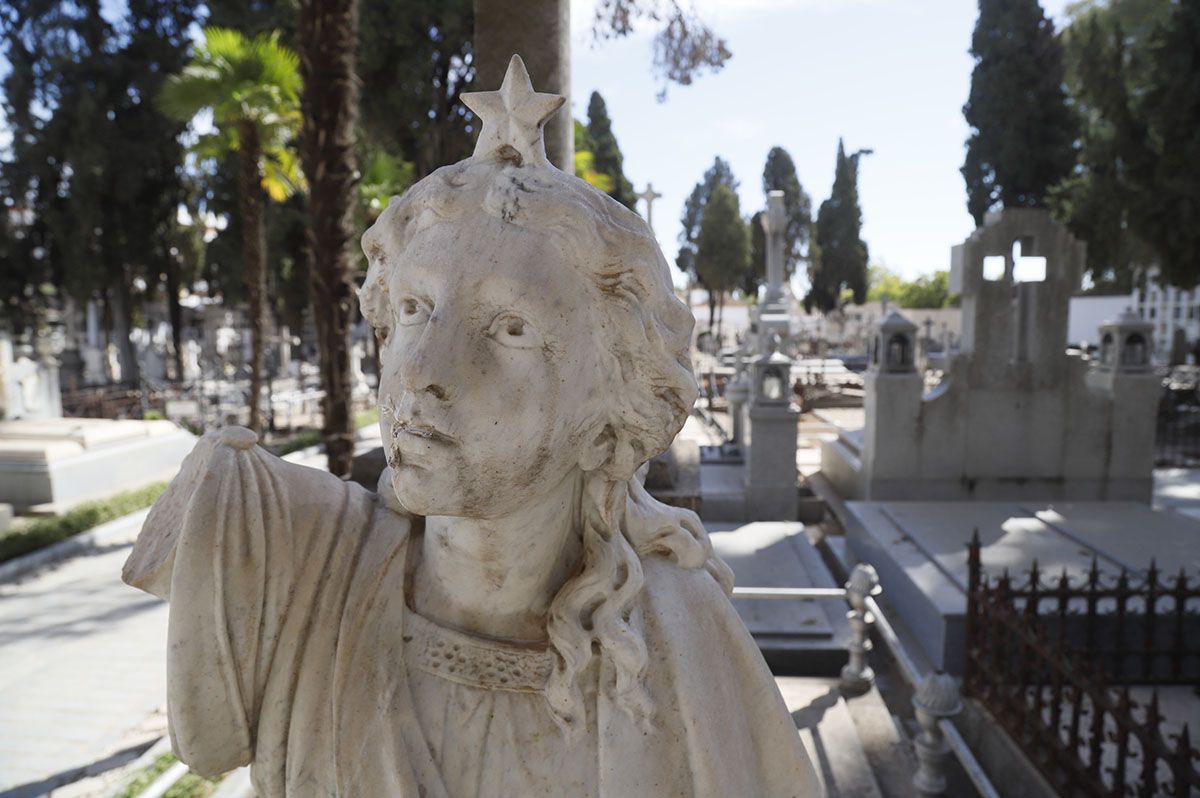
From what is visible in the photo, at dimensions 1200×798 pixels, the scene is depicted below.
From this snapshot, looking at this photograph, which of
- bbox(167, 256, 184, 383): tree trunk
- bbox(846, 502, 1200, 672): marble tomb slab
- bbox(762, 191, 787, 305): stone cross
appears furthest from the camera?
bbox(167, 256, 184, 383): tree trunk

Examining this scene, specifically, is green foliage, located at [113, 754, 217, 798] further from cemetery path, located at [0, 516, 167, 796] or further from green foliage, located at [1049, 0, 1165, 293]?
green foliage, located at [1049, 0, 1165, 293]

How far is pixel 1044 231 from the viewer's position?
8.41 m

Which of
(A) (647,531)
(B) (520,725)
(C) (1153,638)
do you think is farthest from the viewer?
(C) (1153,638)

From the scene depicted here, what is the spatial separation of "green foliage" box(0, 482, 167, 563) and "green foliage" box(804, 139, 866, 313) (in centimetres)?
3544

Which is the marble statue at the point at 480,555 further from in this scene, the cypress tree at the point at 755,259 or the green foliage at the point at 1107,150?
the cypress tree at the point at 755,259

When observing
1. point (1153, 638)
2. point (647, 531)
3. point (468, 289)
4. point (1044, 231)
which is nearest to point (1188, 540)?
point (1153, 638)

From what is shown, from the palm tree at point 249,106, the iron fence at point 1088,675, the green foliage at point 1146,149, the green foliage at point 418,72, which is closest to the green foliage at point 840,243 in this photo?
the green foliage at point 1146,149

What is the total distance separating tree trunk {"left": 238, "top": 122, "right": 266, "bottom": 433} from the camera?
10.7 metres

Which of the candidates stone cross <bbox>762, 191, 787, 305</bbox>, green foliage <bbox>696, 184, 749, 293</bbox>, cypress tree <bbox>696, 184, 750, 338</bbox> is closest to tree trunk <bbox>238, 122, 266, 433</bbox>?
stone cross <bbox>762, 191, 787, 305</bbox>

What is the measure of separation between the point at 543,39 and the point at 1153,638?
15.3 feet

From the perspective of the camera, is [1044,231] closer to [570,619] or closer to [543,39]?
[543,39]

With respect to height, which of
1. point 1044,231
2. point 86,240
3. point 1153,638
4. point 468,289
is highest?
point 86,240

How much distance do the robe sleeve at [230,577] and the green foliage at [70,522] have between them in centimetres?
682

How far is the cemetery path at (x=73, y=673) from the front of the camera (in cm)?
421
